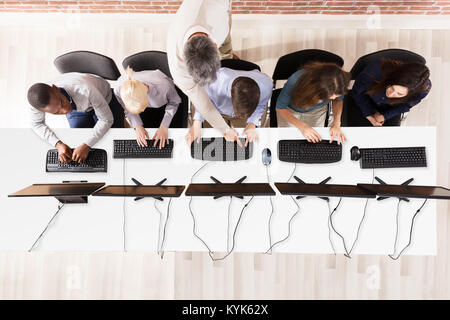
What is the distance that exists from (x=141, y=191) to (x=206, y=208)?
0.43m

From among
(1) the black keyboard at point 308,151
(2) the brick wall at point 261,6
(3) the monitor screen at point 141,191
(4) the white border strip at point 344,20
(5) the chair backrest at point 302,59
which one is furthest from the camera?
(4) the white border strip at point 344,20

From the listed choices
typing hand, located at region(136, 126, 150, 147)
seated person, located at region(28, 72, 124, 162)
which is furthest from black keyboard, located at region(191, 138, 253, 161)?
seated person, located at region(28, 72, 124, 162)

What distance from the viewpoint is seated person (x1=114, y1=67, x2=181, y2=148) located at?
161 centimetres

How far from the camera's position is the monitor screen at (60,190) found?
1453 millimetres

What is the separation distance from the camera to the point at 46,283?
249 cm

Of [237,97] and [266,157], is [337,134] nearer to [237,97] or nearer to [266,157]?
[266,157]

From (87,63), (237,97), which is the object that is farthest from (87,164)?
(237,97)

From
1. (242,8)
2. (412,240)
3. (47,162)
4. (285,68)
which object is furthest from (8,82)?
(412,240)

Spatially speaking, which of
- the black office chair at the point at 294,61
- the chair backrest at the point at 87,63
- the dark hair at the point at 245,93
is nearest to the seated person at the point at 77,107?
the chair backrest at the point at 87,63

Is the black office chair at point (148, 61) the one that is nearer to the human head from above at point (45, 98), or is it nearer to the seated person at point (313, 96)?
the human head from above at point (45, 98)

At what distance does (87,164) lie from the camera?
175 cm

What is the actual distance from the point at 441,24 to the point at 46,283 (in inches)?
172

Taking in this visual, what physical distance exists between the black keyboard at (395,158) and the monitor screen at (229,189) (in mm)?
675

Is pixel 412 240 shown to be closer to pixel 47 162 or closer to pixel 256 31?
pixel 256 31
